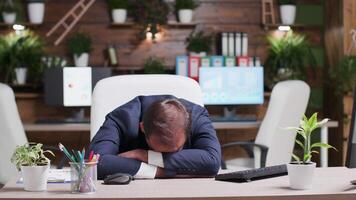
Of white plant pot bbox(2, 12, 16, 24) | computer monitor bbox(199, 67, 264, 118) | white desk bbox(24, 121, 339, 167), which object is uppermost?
white plant pot bbox(2, 12, 16, 24)

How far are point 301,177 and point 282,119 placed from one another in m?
2.59

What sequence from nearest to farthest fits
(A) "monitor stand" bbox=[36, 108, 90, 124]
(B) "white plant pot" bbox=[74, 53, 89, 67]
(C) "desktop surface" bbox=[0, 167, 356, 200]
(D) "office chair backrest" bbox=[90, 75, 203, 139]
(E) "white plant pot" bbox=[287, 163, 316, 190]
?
(C) "desktop surface" bbox=[0, 167, 356, 200] → (E) "white plant pot" bbox=[287, 163, 316, 190] → (D) "office chair backrest" bbox=[90, 75, 203, 139] → (A) "monitor stand" bbox=[36, 108, 90, 124] → (B) "white plant pot" bbox=[74, 53, 89, 67]

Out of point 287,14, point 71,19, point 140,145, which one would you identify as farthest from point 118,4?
point 140,145

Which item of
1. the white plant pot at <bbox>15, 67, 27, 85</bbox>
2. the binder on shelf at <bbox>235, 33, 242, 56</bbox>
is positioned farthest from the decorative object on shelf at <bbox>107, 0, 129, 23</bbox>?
the binder on shelf at <bbox>235, 33, 242, 56</bbox>

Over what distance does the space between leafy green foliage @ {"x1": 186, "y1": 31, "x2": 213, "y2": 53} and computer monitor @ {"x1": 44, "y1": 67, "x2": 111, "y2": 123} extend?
91cm

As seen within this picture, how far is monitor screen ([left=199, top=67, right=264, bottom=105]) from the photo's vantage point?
6.35 m

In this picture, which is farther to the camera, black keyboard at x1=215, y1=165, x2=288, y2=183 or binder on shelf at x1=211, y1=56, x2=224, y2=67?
binder on shelf at x1=211, y1=56, x2=224, y2=67

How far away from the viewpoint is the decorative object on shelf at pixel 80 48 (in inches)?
257

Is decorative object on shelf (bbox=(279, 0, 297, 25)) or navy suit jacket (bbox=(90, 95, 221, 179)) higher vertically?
decorative object on shelf (bbox=(279, 0, 297, 25))

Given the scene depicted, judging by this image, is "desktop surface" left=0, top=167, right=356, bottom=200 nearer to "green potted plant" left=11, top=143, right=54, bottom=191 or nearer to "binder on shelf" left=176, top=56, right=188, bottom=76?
"green potted plant" left=11, top=143, right=54, bottom=191

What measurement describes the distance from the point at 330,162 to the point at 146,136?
435cm

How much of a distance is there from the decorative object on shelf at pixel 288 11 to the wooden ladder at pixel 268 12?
0.33ft

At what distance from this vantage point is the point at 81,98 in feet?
20.2

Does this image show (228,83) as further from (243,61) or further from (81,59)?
(81,59)
